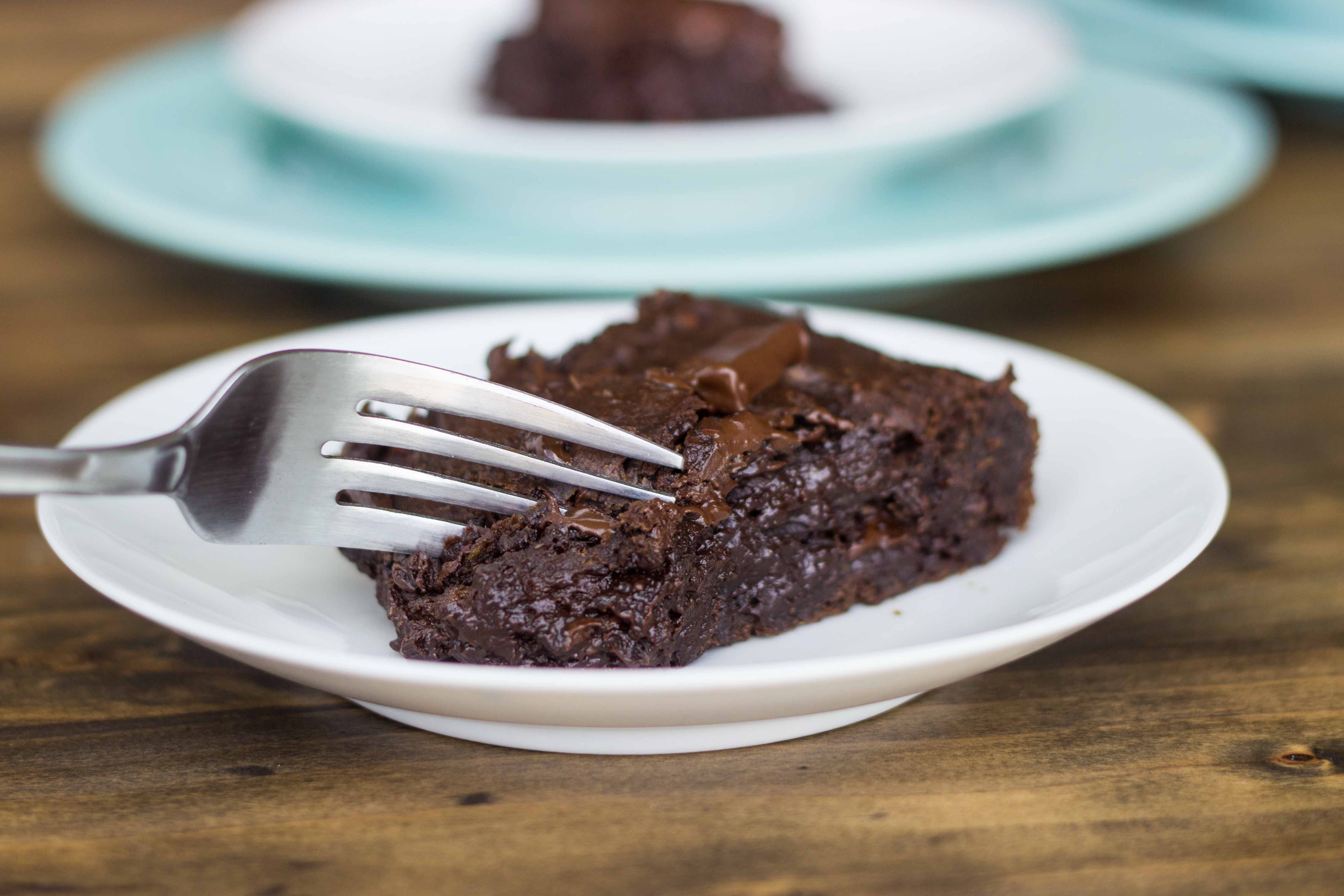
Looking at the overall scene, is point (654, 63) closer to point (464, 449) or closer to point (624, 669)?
point (464, 449)

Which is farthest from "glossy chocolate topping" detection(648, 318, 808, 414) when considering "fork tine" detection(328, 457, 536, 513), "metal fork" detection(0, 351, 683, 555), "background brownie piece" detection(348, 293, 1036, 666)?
"fork tine" detection(328, 457, 536, 513)

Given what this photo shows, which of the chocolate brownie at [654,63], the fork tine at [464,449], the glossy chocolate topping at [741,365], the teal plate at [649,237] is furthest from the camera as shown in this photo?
the chocolate brownie at [654,63]

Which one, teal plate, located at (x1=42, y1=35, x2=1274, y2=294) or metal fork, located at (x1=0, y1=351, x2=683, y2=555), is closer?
metal fork, located at (x1=0, y1=351, x2=683, y2=555)

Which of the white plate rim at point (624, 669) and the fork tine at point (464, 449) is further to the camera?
the fork tine at point (464, 449)

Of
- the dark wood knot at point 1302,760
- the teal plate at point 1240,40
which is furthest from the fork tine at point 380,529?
the teal plate at point 1240,40

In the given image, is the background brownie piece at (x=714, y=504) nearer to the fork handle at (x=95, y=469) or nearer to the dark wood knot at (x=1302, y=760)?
the fork handle at (x=95, y=469)

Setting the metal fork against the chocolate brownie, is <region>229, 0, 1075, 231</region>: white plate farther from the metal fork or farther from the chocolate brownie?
the metal fork
